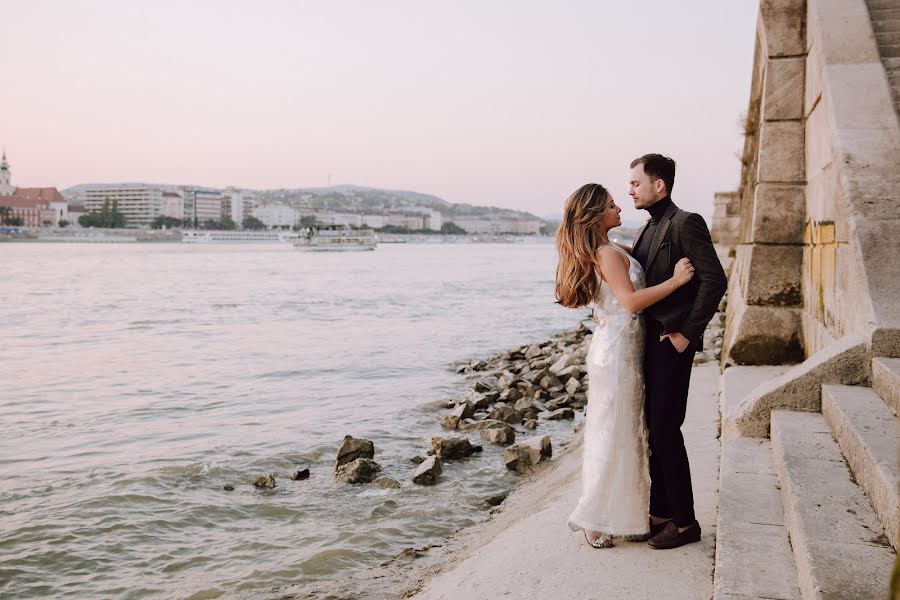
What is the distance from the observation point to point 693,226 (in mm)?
3570

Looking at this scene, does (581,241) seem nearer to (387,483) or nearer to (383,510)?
(383,510)

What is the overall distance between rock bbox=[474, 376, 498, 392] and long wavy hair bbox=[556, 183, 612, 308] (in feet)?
25.8

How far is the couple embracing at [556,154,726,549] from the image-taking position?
3609 mm

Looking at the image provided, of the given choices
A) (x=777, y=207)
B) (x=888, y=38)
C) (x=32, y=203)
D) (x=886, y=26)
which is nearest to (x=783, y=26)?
(x=886, y=26)

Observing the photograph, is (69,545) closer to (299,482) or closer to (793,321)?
(299,482)

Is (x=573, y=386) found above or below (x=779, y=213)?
below

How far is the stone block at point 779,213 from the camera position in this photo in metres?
7.02

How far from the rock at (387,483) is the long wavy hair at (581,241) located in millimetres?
3921

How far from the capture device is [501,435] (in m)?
8.57

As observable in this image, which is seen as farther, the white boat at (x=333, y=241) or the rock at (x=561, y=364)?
the white boat at (x=333, y=241)

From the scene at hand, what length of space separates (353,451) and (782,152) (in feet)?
16.5

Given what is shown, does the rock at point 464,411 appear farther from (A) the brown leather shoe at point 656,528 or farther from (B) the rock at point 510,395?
(A) the brown leather shoe at point 656,528

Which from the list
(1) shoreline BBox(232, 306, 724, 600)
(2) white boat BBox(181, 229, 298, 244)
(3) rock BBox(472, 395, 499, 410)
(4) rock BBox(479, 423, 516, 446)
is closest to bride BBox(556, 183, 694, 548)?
(1) shoreline BBox(232, 306, 724, 600)

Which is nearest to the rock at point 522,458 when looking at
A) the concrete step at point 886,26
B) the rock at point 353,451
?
the rock at point 353,451
